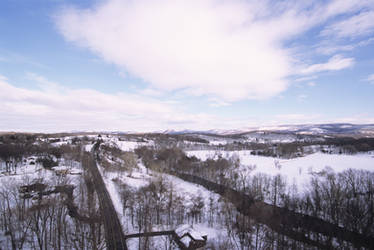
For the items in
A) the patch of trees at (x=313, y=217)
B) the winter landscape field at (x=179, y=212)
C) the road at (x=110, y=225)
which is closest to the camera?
the winter landscape field at (x=179, y=212)

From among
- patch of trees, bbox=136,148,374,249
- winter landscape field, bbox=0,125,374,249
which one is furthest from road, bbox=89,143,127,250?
patch of trees, bbox=136,148,374,249

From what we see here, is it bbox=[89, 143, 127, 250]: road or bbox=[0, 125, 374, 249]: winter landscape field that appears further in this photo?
bbox=[89, 143, 127, 250]: road

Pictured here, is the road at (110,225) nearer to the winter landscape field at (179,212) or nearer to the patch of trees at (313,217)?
the winter landscape field at (179,212)

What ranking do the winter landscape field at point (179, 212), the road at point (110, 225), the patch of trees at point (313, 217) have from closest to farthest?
1. the winter landscape field at point (179, 212)
2. the road at point (110, 225)
3. the patch of trees at point (313, 217)

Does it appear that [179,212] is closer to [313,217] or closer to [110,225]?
[110,225]

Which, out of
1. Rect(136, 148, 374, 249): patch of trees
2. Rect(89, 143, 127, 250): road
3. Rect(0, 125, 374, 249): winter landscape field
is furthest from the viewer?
Rect(136, 148, 374, 249): patch of trees

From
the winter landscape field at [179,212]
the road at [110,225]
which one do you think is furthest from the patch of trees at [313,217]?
the road at [110,225]

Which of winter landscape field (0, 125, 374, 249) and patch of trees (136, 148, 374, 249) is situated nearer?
winter landscape field (0, 125, 374, 249)

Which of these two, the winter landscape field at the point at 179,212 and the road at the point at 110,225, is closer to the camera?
the winter landscape field at the point at 179,212

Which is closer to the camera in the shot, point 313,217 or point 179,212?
point 313,217

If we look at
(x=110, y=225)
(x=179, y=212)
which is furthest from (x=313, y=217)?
(x=110, y=225)

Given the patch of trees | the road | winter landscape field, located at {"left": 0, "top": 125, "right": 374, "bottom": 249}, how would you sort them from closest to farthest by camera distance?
winter landscape field, located at {"left": 0, "top": 125, "right": 374, "bottom": 249}, the road, the patch of trees

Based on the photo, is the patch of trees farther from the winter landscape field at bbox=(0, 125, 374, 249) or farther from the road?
the road

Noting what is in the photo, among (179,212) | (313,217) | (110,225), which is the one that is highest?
(110,225)
